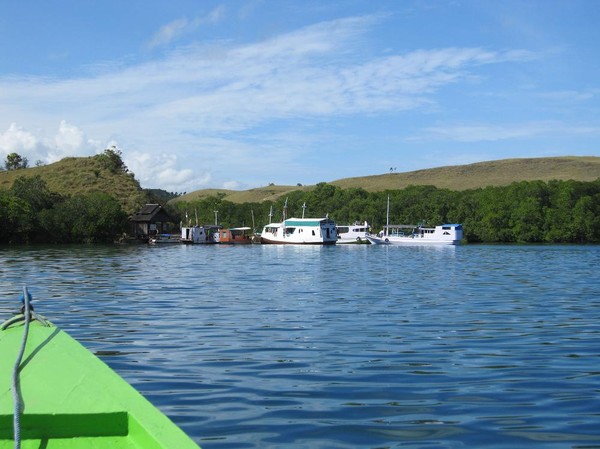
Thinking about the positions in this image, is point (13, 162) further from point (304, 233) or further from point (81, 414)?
point (81, 414)

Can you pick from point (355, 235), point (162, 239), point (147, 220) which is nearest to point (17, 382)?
point (162, 239)

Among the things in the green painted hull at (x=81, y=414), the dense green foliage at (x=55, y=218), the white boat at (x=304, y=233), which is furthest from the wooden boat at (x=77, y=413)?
the white boat at (x=304, y=233)

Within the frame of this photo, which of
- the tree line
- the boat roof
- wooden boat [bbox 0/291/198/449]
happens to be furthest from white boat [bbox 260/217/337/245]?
wooden boat [bbox 0/291/198/449]

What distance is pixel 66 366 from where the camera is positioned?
5.85 m

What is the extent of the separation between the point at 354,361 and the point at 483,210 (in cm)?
13528

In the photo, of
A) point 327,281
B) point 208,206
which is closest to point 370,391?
point 327,281

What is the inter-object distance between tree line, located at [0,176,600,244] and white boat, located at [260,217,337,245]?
19.0 meters

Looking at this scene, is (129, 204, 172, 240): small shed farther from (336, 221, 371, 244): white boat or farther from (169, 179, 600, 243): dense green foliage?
(336, 221, 371, 244): white boat

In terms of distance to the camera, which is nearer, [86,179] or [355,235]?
[355,235]

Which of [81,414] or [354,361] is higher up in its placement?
[81,414]

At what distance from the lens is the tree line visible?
109 meters

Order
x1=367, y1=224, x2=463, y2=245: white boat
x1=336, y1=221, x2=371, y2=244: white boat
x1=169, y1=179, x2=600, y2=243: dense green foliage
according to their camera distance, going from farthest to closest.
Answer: x1=336, y1=221, x2=371, y2=244: white boat → x1=169, y1=179, x2=600, y2=243: dense green foliage → x1=367, y1=224, x2=463, y2=245: white boat

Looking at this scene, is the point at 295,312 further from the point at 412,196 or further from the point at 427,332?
the point at 412,196

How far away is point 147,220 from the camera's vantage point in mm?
127938
